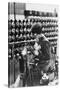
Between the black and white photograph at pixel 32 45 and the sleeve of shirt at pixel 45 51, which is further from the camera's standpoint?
the sleeve of shirt at pixel 45 51

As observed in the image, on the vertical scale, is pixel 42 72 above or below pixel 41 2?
below

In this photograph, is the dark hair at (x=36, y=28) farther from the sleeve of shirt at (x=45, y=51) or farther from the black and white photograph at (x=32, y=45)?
the sleeve of shirt at (x=45, y=51)

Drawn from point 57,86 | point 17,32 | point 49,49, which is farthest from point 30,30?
point 57,86

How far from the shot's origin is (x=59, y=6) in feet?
11.0

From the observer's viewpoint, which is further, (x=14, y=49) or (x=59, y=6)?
(x=59, y=6)

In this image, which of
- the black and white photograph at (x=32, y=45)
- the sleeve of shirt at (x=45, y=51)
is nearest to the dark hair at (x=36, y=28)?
the black and white photograph at (x=32, y=45)

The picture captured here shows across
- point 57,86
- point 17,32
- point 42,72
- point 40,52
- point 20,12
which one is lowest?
point 57,86

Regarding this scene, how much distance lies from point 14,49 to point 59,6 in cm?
90

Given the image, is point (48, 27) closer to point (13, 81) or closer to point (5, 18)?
point (5, 18)

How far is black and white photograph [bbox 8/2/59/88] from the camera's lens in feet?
10.2

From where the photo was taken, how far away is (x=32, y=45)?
3.22 meters

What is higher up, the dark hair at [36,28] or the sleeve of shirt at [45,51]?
the dark hair at [36,28]

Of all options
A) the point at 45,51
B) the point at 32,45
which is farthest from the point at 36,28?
the point at 45,51

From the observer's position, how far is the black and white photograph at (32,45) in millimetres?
3113
